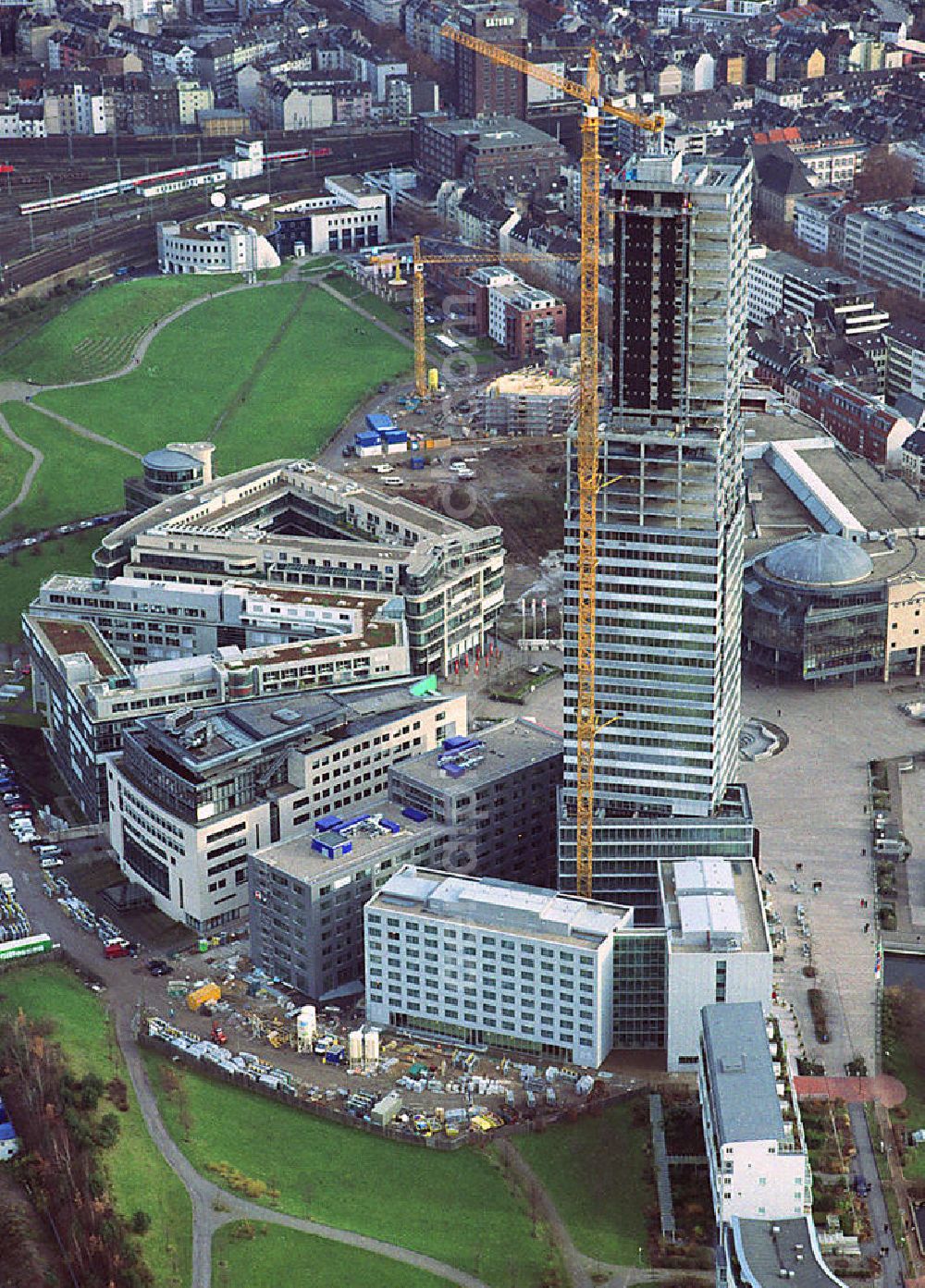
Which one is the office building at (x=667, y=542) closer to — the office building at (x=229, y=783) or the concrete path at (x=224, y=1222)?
the office building at (x=229, y=783)

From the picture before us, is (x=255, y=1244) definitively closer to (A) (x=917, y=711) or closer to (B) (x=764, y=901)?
(B) (x=764, y=901)

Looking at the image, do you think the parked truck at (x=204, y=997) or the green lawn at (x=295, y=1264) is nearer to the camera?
the green lawn at (x=295, y=1264)

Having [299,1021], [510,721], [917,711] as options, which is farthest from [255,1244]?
[917,711]

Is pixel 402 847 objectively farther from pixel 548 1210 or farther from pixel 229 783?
pixel 548 1210

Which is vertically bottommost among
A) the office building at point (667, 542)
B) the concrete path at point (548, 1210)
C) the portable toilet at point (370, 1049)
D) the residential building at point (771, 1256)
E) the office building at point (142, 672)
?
the concrete path at point (548, 1210)

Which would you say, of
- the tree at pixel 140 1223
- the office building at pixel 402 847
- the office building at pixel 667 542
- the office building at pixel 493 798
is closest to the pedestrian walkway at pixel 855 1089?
the office building at pixel 667 542
